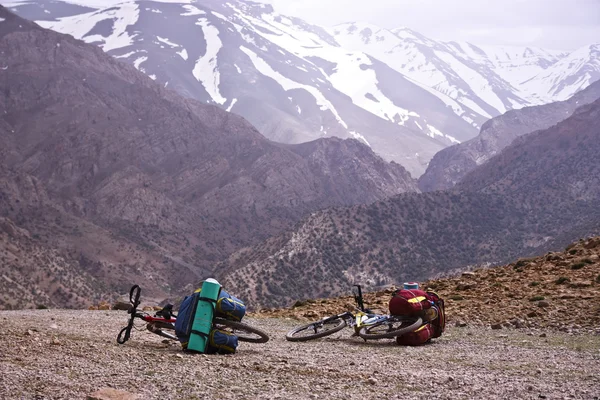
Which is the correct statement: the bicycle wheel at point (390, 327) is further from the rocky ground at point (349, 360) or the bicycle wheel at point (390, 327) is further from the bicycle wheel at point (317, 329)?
the bicycle wheel at point (317, 329)

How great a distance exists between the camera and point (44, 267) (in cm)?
9081

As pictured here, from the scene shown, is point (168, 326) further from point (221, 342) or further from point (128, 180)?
point (128, 180)

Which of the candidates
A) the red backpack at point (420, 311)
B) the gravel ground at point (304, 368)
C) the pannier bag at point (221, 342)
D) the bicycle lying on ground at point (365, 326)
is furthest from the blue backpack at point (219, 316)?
the red backpack at point (420, 311)

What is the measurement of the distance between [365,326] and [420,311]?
46.1 inches

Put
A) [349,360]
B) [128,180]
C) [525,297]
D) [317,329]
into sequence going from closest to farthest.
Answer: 1. [349,360]
2. [317,329]
3. [525,297]
4. [128,180]

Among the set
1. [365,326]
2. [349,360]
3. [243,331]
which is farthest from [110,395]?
[365,326]

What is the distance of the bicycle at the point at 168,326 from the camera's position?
1078 cm

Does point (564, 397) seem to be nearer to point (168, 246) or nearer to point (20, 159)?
point (168, 246)

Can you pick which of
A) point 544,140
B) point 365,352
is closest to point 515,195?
point 544,140

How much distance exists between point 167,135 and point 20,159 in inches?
1667

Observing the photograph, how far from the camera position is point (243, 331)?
1140 centimetres

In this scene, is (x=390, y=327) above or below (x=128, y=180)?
above

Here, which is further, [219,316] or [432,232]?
[432,232]

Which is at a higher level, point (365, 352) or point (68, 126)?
point (365, 352)
